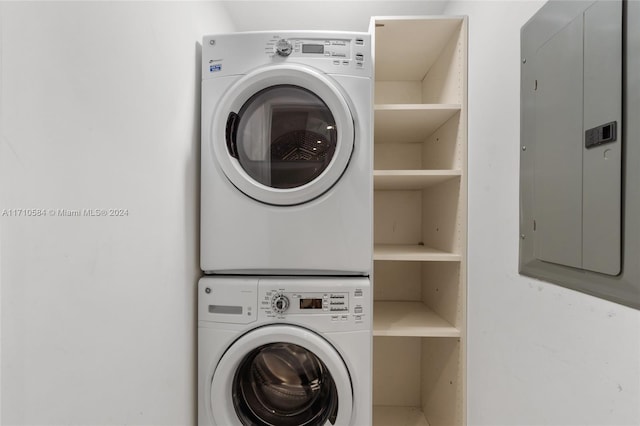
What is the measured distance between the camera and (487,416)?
130cm

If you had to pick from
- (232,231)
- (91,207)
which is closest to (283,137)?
(232,231)

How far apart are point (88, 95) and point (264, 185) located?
0.69 meters

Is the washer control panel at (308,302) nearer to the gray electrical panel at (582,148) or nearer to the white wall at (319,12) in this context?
the gray electrical panel at (582,148)

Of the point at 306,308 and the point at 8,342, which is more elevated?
the point at 8,342

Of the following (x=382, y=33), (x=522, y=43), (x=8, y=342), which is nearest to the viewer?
(x=8, y=342)

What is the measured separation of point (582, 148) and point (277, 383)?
1374 mm

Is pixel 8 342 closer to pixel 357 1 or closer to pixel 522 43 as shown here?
pixel 522 43

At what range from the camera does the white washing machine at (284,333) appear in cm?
132

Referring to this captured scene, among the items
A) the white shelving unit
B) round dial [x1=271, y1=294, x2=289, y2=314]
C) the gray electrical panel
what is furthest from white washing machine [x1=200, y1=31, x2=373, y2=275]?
the gray electrical panel

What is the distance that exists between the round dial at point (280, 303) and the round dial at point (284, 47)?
0.99 meters

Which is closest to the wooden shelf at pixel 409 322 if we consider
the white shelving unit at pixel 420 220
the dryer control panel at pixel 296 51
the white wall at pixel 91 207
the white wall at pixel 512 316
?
the white shelving unit at pixel 420 220

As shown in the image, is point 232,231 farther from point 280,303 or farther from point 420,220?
point 420,220

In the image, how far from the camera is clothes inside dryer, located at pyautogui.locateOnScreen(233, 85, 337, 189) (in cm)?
139

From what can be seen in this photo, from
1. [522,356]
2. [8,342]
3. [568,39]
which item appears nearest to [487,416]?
[522,356]
